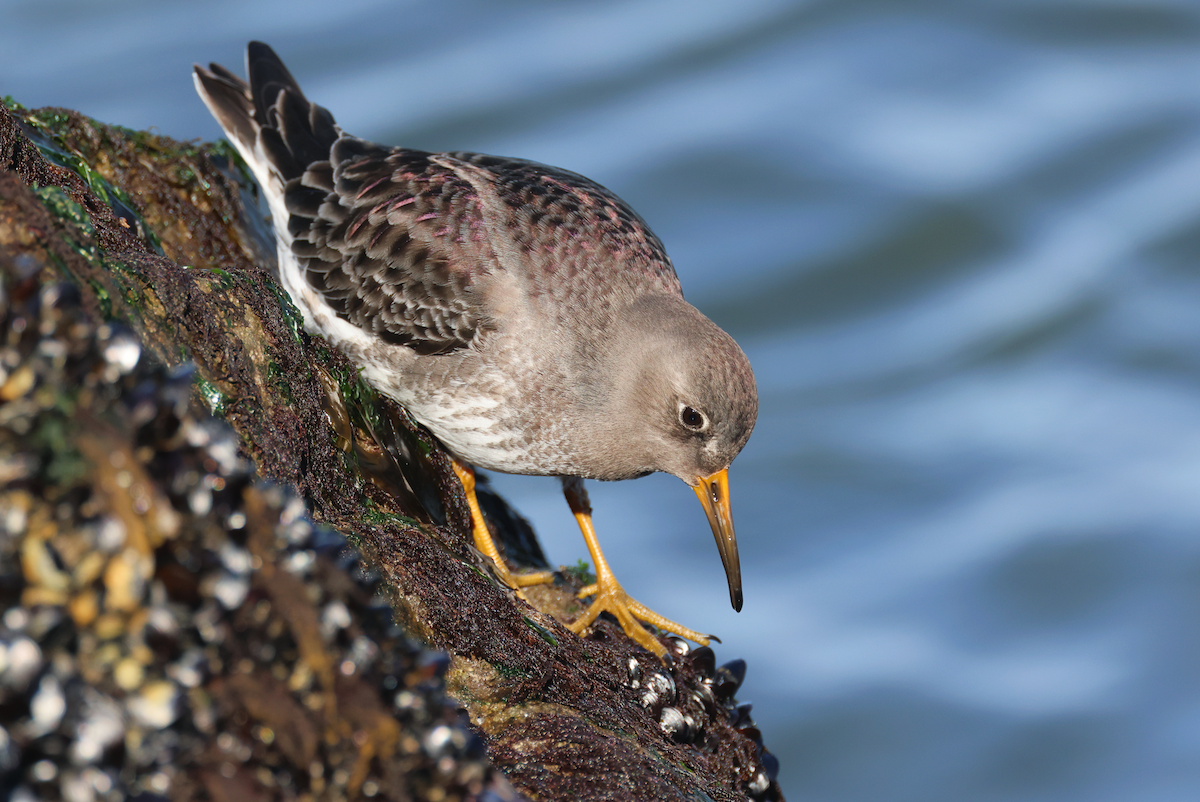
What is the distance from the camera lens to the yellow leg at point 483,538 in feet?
19.7

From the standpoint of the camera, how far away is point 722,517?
610 centimetres

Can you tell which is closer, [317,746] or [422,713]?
[317,746]

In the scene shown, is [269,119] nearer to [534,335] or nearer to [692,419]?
[534,335]

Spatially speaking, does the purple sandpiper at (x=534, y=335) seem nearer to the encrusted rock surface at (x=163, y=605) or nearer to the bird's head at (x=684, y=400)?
the bird's head at (x=684, y=400)

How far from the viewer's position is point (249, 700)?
2256mm

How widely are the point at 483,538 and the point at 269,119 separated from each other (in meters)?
3.42

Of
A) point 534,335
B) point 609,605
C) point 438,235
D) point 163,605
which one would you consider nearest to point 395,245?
point 438,235

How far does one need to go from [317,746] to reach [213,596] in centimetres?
40

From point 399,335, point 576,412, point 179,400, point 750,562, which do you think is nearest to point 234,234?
point 399,335

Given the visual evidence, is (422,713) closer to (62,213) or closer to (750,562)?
(62,213)

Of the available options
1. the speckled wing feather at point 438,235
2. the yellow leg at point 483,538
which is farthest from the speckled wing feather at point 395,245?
the yellow leg at point 483,538

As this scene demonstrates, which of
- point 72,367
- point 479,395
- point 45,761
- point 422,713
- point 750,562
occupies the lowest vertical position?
point 45,761

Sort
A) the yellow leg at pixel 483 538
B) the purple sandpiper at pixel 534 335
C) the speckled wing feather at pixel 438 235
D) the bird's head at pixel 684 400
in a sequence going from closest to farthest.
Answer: the bird's head at pixel 684 400 < the purple sandpiper at pixel 534 335 < the yellow leg at pixel 483 538 < the speckled wing feather at pixel 438 235

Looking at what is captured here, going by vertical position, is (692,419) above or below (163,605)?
above
